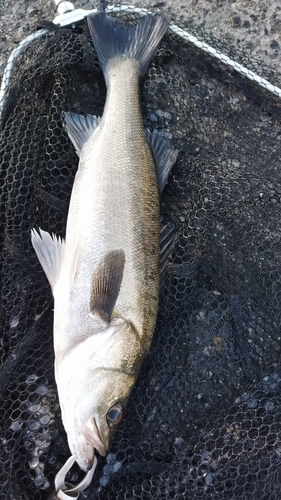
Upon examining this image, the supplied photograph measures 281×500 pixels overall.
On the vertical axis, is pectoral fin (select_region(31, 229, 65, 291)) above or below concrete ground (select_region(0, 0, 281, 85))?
below

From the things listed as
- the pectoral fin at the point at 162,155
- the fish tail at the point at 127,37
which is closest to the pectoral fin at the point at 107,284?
the pectoral fin at the point at 162,155

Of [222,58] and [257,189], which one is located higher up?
[222,58]

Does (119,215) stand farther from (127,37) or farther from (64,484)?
(64,484)

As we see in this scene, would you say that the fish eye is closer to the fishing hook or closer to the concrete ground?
the fishing hook

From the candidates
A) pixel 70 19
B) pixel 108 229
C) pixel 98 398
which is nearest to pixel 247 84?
pixel 70 19

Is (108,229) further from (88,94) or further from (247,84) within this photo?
(247,84)

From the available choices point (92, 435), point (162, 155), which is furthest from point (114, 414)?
point (162, 155)

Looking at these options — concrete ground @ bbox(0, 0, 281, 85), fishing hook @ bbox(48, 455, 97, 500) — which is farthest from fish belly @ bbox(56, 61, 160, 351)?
concrete ground @ bbox(0, 0, 281, 85)

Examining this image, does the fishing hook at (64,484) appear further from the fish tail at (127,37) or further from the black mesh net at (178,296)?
the fish tail at (127,37)
